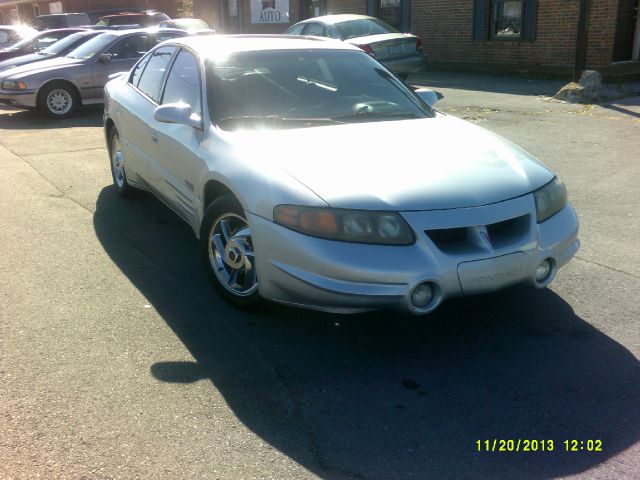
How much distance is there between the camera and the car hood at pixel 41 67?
1218 centimetres

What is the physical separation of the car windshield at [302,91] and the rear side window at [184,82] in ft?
0.54

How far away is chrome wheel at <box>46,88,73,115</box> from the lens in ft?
40.2

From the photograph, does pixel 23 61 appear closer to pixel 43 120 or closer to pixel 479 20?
pixel 43 120

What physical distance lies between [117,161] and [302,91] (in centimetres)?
263

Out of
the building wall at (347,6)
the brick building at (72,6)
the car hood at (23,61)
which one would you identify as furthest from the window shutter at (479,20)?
the brick building at (72,6)

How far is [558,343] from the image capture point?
3664mm

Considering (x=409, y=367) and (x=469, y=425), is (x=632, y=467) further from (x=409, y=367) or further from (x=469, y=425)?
(x=409, y=367)

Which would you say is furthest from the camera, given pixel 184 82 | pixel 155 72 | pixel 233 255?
pixel 155 72

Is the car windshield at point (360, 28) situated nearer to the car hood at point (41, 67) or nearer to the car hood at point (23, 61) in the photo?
the car hood at point (41, 67)

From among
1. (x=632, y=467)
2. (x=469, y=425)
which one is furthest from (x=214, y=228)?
(x=632, y=467)

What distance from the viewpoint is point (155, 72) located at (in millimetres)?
5668

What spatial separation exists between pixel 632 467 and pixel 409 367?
1134mm

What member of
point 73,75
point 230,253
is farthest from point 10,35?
point 230,253

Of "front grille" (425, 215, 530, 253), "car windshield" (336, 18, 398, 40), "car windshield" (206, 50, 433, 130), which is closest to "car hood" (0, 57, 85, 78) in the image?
"car windshield" (336, 18, 398, 40)
